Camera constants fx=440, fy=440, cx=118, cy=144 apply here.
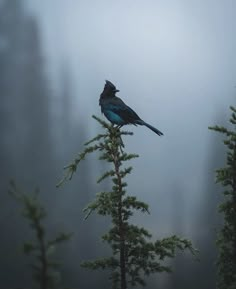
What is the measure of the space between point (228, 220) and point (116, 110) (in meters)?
2.81

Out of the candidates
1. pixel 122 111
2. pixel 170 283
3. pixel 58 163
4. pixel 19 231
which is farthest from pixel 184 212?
pixel 122 111

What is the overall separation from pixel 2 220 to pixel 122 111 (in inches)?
2704

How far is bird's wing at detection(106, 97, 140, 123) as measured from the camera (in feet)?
23.7

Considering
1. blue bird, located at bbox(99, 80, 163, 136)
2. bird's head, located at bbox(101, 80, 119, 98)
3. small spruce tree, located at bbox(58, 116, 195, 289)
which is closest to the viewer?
small spruce tree, located at bbox(58, 116, 195, 289)

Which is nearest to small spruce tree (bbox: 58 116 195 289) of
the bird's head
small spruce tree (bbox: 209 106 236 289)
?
small spruce tree (bbox: 209 106 236 289)

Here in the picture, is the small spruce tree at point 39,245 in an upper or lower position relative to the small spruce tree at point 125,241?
lower

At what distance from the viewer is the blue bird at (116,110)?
7219 millimetres

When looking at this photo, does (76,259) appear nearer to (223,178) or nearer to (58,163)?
(58,163)

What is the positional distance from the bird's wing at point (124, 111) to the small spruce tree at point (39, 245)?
182 inches

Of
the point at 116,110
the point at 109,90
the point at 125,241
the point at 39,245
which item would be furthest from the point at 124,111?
the point at 39,245

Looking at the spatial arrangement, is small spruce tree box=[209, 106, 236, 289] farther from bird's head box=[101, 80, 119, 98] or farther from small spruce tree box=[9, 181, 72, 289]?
small spruce tree box=[9, 181, 72, 289]

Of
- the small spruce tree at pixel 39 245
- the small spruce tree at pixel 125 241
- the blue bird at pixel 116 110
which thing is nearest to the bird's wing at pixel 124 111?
the blue bird at pixel 116 110

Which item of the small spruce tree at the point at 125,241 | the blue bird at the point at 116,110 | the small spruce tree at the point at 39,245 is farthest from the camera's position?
the blue bird at the point at 116,110

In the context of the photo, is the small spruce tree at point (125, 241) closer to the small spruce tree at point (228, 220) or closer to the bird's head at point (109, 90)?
the small spruce tree at point (228, 220)
